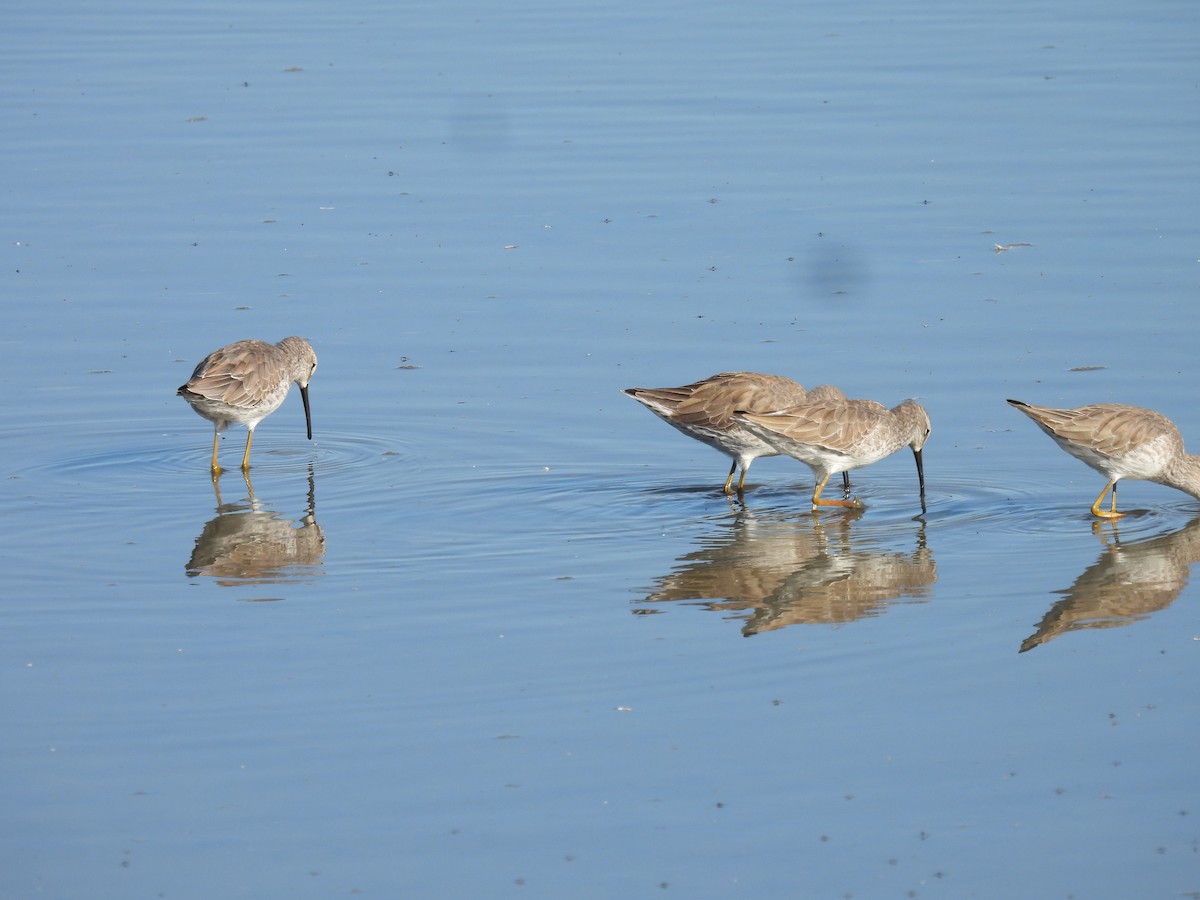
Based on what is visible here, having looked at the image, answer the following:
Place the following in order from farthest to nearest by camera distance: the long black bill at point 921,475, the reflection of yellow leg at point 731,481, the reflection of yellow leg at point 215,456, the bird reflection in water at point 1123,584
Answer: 1. the reflection of yellow leg at point 215,456
2. the reflection of yellow leg at point 731,481
3. the long black bill at point 921,475
4. the bird reflection in water at point 1123,584

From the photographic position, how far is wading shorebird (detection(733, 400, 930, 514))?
13.0m

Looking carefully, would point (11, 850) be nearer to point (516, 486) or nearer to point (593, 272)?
point (516, 486)

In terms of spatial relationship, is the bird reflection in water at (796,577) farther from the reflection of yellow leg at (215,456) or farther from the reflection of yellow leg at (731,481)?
the reflection of yellow leg at (215,456)

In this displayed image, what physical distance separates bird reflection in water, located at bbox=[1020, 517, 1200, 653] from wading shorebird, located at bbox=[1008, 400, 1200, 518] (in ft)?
1.47

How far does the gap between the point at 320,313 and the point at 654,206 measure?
435cm

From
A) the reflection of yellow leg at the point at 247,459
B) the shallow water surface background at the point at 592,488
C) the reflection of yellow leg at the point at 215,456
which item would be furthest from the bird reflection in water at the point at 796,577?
the reflection of yellow leg at the point at 215,456

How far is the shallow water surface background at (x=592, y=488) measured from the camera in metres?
7.82

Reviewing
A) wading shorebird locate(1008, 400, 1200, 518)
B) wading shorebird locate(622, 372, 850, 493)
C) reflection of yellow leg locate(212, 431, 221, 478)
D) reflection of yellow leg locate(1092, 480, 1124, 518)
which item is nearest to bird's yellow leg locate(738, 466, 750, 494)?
wading shorebird locate(622, 372, 850, 493)

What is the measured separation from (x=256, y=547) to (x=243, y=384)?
8.40 ft

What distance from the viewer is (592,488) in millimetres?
12953

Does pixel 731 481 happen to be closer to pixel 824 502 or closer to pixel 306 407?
pixel 824 502

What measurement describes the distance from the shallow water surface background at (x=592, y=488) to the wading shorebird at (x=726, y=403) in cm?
36

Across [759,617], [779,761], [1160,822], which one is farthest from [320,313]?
[1160,822]

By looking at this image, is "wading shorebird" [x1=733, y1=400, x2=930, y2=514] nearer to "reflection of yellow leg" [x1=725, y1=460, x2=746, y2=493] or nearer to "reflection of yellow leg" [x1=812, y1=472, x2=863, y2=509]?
"reflection of yellow leg" [x1=812, y1=472, x2=863, y2=509]
